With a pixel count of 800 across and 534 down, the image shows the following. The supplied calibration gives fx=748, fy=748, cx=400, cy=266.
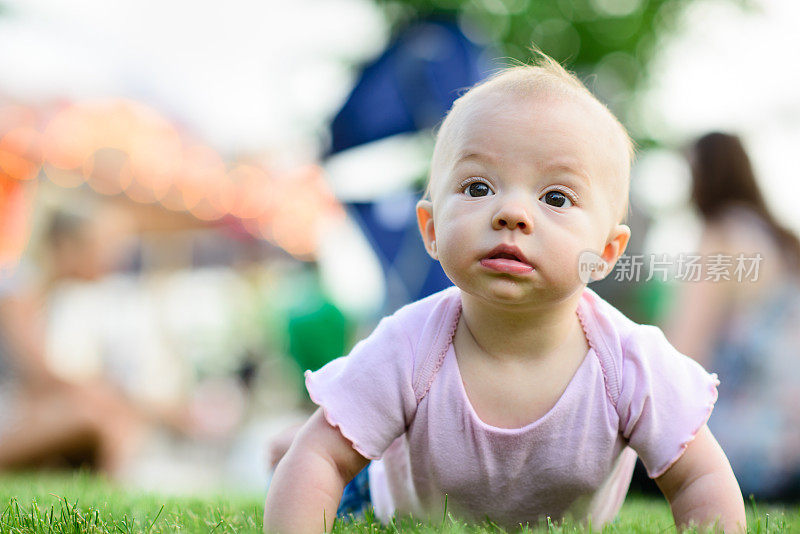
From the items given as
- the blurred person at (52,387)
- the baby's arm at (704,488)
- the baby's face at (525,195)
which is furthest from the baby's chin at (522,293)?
the blurred person at (52,387)

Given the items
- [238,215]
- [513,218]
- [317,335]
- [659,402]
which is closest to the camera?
[513,218]

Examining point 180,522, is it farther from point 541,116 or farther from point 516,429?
point 541,116

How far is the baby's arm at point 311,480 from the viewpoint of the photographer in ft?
4.17

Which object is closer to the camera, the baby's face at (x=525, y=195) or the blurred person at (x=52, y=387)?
the baby's face at (x=525, y=195)

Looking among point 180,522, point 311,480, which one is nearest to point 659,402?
point 311,480

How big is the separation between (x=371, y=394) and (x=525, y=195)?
0.45 metres

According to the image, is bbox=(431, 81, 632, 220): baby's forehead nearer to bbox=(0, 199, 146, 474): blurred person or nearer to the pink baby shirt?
the pink baby shirt

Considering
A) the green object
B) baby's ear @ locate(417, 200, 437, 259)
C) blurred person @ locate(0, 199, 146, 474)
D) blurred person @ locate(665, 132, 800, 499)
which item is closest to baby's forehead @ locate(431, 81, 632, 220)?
baby's ear @ locate(417, 200, 437, 259)

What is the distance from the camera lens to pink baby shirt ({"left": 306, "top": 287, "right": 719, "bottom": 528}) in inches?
53.1

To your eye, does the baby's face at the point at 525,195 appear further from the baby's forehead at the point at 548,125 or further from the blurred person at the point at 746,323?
the blurred person at the point at 746,323

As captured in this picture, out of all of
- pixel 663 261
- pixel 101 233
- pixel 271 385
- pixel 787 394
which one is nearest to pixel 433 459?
pixel 663 261

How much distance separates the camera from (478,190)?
1.32 metres

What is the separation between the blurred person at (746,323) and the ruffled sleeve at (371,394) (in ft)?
7.69

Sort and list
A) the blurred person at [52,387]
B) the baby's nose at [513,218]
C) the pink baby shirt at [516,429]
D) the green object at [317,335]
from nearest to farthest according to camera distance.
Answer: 1. the baby's nose at [513,218]
2. the pink baby shirt at [516,429]
3. the blurred person at [52,387]
4. the green object at [317,335]
